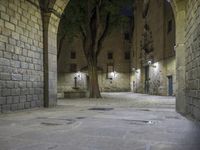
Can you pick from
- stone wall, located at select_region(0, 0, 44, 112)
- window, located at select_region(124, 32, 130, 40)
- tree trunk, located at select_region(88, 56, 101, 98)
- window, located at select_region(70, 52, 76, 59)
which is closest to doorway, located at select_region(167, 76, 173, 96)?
tree trunk, located at select_region(88, 56, 101, 98)

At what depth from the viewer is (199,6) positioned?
434 cm

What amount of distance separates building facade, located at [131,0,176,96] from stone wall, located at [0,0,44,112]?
1106cm

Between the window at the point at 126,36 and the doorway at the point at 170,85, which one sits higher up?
the window at the point at 126,36

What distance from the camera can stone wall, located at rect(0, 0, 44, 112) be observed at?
5.97 meters

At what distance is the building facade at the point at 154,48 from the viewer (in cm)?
1686

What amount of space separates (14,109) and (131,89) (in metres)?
24.1

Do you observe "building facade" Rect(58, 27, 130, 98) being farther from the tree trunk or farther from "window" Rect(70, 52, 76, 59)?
the tree trunk

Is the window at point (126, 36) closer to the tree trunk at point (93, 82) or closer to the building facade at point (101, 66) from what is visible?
the building facade at point (101, 66)

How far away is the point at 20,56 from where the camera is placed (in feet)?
21.7

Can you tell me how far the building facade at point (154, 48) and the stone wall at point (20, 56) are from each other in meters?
11.1

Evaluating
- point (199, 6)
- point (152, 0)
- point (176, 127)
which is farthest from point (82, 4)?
point (176, 127)

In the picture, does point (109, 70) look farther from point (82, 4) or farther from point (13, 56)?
point (13, 56)

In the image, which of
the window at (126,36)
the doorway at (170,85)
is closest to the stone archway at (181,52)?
the doorway at (170,85)

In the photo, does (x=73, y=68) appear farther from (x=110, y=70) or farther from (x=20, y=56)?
(x=20, y=56)
